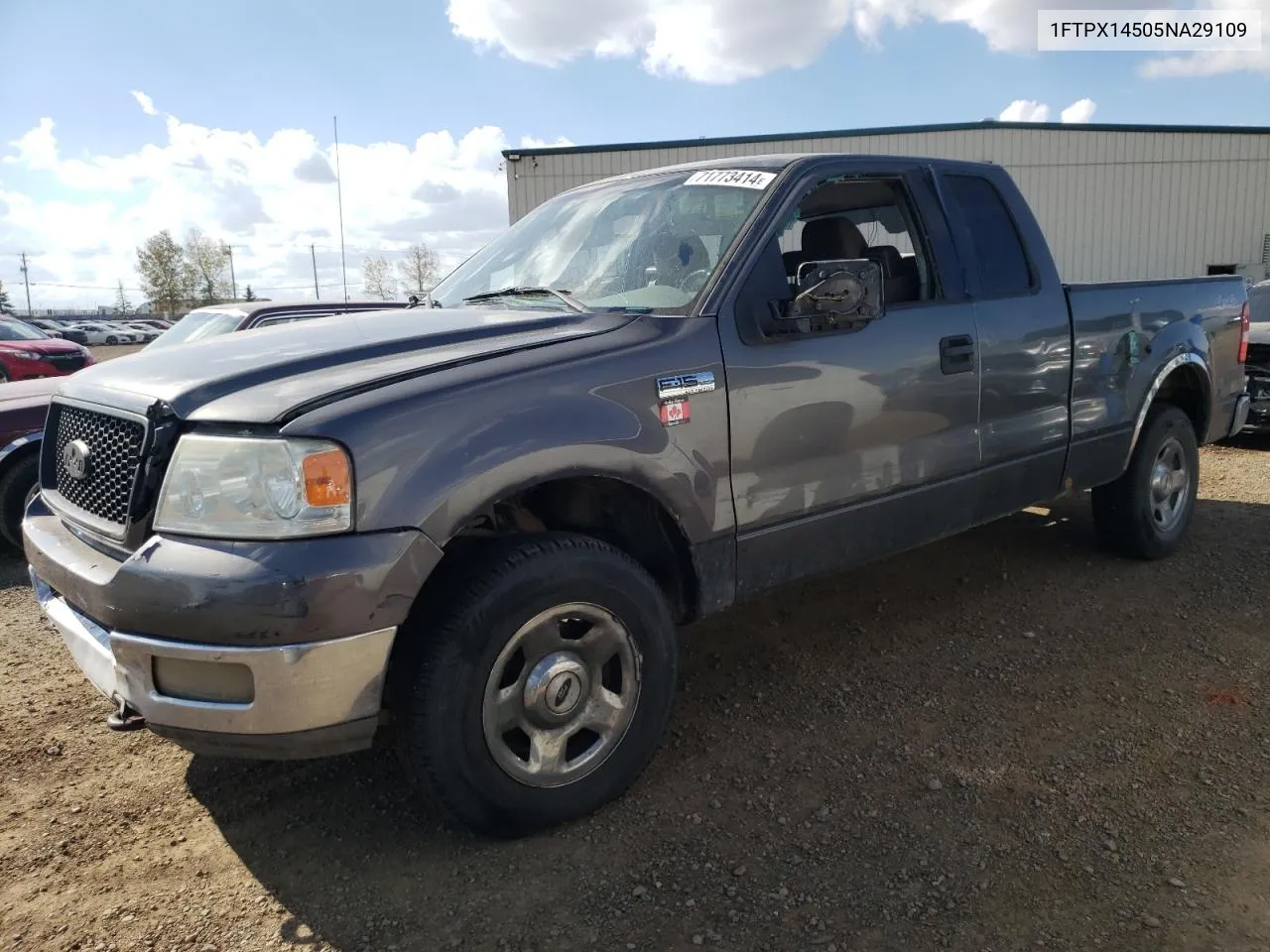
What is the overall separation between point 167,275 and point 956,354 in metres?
81.5

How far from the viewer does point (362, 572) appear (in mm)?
2148

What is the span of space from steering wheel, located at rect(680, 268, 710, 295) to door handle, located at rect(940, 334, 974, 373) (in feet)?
3.60

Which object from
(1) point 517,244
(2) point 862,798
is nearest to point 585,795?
(2) point 862,798

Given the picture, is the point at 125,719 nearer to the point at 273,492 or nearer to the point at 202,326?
the point at 273,492

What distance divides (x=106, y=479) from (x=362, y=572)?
922 millimetres

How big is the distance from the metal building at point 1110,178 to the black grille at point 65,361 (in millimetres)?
8790

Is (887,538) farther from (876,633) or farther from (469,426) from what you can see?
(469,426)

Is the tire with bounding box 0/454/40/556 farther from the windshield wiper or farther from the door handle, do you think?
the door handle

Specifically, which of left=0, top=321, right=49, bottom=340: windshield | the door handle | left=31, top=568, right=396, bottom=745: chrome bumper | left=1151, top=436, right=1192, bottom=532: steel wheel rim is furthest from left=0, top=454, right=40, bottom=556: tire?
left=0, top=321, right=49, bottom=340: windshield

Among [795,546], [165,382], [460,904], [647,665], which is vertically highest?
[165,382]

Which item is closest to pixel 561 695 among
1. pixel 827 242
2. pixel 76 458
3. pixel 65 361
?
pixel 76 458

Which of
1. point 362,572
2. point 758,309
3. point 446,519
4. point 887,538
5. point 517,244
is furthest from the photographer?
point 517,244

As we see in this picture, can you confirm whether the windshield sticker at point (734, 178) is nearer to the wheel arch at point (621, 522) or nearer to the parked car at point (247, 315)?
the wheel arch at point (621, 522)

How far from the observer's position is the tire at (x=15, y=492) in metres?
5.62
